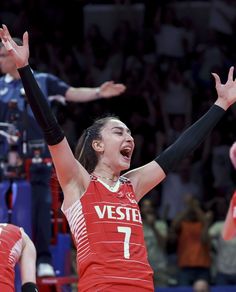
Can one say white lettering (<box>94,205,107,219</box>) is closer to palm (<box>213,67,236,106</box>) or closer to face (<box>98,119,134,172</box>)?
face (<box>98,119,134,172</box>)

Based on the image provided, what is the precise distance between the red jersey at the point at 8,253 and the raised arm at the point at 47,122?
0.47m

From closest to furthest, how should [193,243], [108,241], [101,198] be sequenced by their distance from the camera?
1. [108,241]
2. [101,198]
3. [193,243]

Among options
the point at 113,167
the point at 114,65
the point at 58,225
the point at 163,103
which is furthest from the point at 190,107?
the point at 113,167

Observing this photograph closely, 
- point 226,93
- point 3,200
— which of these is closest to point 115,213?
point 226,93

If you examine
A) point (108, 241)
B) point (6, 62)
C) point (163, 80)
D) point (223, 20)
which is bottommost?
point (163, 80)

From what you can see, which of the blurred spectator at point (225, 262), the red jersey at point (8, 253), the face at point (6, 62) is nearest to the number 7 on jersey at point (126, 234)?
the red jersey at point (8, 253)

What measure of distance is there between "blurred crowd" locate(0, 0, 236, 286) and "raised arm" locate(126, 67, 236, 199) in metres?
5.76

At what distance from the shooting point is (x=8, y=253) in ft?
17.5

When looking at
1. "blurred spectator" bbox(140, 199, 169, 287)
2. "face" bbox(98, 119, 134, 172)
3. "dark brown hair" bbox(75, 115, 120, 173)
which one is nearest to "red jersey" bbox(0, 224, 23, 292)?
"dark brown hair" bbox(75, 115, 120, 173)

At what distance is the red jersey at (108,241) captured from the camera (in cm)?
491

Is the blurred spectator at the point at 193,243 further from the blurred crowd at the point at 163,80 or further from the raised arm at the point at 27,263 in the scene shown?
the raised arm at the point at 27,263

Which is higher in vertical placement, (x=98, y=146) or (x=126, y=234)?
(x=98, y=146)

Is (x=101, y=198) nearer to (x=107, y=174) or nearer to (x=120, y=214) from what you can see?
(x=120, y=214)

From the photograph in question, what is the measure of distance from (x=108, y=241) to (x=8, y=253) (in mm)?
639
